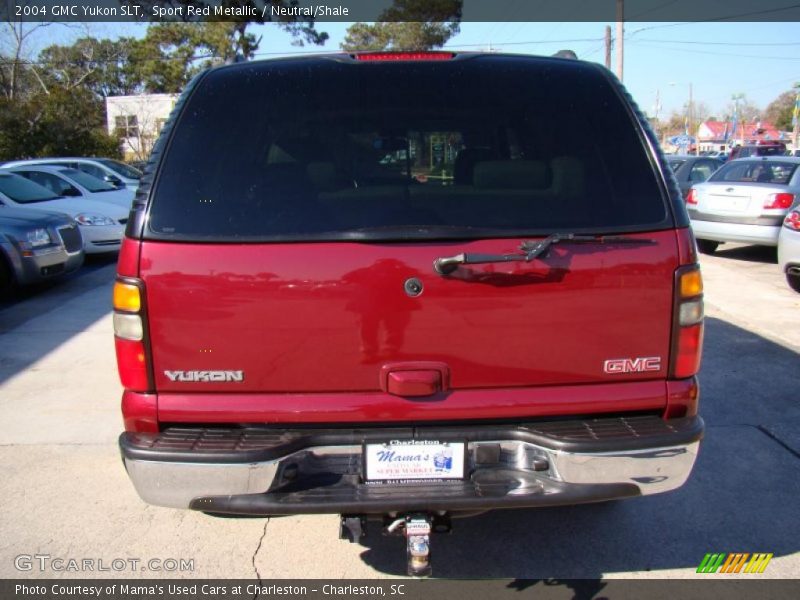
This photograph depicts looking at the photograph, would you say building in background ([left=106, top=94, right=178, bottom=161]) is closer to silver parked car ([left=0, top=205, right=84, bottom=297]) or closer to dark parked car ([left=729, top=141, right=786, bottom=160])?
dark parked car ([left=729, top=141, right=786, bottom=160])

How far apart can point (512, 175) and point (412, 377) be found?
87 cm

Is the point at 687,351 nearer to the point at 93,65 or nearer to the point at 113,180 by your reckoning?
the point at 113,180

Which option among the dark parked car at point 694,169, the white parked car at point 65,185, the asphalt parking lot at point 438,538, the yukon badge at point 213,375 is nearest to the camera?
the yukon badge at point 213,375

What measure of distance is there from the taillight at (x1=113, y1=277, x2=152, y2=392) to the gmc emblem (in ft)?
5.34

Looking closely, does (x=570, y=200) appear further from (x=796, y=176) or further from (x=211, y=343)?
(x=796, y=176)

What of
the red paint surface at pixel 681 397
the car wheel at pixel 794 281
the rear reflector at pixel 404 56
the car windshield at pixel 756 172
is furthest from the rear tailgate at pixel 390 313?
the car windshield at pixel 756 172

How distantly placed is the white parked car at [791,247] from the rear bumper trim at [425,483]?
20.6 feet

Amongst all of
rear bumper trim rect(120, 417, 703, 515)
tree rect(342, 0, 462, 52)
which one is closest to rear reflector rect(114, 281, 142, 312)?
rear bumper trim rect(120, 417, 703, 515)

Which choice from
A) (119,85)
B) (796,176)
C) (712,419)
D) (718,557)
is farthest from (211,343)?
(119,85)

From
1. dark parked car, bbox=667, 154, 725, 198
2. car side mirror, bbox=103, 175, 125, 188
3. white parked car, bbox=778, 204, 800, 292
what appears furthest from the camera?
car side mirror, bbox=103, 175, 125, 188

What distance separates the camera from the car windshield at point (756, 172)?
33.2ft

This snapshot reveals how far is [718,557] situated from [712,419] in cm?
168

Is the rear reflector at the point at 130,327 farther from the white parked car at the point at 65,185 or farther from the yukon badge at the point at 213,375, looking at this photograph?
the white parked car at the point at 65,185

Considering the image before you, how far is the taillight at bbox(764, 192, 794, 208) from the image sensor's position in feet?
31.2
